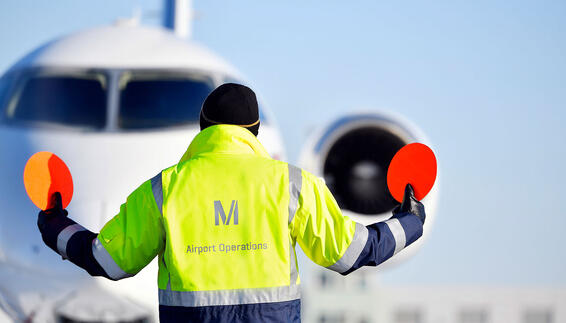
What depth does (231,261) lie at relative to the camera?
137 inches

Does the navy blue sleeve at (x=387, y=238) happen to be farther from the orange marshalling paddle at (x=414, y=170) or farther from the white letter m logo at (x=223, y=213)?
the white letter m logo at (x=223, y=213)

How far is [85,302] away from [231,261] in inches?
94.5

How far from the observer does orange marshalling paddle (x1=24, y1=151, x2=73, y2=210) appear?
3.87 meters

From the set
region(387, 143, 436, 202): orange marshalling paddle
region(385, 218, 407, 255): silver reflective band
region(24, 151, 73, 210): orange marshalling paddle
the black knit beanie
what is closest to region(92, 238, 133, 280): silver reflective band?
region(24, 151, 73, 210): orange marshalling paddle

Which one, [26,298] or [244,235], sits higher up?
[244,235]

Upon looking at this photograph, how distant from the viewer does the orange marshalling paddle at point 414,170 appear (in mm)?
3873

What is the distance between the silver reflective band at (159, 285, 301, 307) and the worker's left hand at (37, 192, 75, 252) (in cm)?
58

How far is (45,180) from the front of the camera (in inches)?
153

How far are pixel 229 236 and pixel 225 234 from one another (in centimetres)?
2

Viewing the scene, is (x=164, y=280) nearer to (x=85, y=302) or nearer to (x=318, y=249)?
(x=318, y=249)

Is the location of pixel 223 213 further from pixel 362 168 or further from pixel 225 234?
pixel 362 168

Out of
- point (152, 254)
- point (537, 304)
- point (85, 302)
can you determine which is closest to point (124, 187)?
point (85, 302)

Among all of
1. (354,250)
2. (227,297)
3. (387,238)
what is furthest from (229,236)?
(387,238)

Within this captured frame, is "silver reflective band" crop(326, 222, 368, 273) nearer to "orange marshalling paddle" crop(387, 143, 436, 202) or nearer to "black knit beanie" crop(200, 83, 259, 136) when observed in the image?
"orange marshalling paddle" crop(387, 143, 436, 202)
